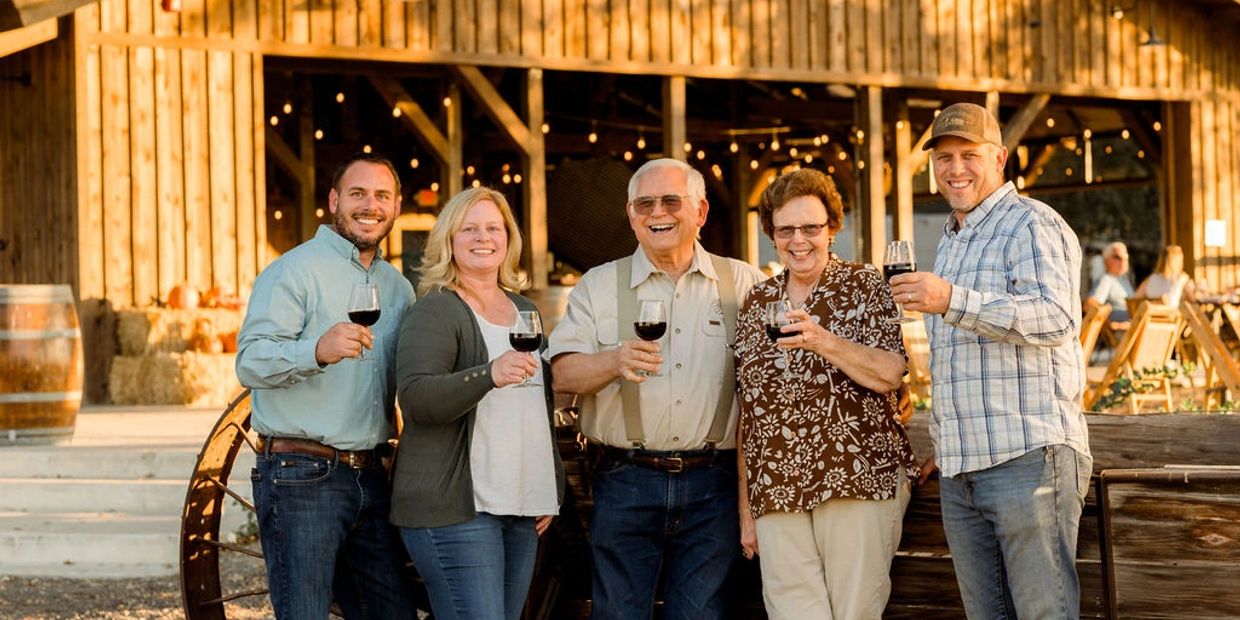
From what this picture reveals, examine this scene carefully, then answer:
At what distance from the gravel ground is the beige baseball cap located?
389 centimetres

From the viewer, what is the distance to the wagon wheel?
15.7 ft

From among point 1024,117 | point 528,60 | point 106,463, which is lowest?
point 106,463

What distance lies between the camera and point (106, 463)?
797 cm

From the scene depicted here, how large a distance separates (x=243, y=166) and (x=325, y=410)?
8.41 m

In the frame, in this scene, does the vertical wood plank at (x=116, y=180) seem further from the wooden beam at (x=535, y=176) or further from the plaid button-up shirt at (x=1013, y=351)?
the plaid button-up shirt at (x=1013, y=351)

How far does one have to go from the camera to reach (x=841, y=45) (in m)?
14.5

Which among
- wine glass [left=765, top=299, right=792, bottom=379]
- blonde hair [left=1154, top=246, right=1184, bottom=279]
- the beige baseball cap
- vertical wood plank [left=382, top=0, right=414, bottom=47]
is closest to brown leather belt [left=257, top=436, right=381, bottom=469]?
wine glass [left=765, top=299, right=792, bottom=379]

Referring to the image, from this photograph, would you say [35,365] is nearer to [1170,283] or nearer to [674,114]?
[674,114]

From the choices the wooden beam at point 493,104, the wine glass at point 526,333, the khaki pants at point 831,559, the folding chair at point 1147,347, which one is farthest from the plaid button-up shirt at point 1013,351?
the wooden beam at point 493,104

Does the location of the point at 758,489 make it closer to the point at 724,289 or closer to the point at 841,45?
the point at 724,289

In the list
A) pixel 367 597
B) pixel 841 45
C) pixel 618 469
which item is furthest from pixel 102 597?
pixel 841 45

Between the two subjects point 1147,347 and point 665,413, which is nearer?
point 665,413

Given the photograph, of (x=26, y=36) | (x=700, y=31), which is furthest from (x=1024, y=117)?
(x=26, y=36)

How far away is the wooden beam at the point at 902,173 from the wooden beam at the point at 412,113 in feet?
13.9
